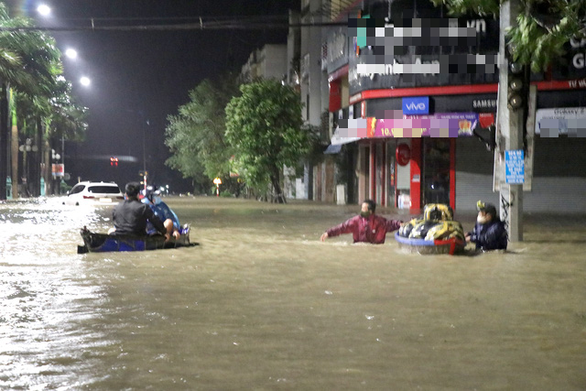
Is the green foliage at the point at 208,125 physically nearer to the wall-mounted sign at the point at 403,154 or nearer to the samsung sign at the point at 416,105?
the wall-mounted sign at the point at 403,154

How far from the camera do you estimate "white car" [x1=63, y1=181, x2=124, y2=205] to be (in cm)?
4553

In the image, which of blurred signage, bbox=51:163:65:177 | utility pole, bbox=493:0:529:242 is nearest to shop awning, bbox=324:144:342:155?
utility pole, bbox=493:0:529:242

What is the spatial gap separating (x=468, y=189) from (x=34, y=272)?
89.6ft

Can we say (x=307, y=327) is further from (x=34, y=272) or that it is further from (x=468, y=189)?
(x=468, y=189)

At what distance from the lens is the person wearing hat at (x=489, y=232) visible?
16094 millimetres

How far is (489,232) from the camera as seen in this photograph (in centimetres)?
1623

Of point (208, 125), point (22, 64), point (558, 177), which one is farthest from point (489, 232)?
point (208, 125)

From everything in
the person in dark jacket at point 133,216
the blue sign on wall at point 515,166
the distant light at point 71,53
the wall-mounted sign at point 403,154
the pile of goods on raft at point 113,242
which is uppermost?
the distant light at point 71,53

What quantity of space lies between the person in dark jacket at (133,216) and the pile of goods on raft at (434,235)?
4.66 metres

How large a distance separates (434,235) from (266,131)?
116 feet

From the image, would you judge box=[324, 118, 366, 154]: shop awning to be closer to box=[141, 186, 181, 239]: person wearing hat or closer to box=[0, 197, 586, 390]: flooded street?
box=[141, 186, 181, 239]: person wearing hat

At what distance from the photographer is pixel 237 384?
5988 mm

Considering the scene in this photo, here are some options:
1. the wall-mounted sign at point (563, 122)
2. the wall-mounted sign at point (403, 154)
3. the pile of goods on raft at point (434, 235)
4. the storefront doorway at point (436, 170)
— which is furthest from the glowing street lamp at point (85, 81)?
the pile of goods on raft at point (434, 235)

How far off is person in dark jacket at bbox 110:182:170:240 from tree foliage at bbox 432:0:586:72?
23.1ft
